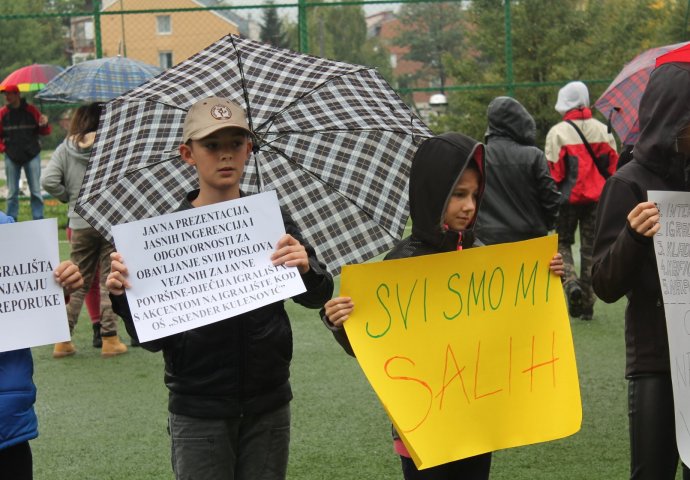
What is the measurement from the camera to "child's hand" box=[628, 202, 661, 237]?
348cm

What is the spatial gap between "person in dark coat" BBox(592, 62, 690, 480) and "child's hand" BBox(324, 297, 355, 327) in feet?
2.64

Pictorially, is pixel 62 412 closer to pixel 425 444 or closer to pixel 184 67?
pixel 184 67

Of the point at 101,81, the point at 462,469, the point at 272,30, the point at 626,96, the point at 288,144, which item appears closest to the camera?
the point at 462,469

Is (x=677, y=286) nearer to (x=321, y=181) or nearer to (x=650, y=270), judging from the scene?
(x=650, y=270)

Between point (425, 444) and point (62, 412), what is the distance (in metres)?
3.93

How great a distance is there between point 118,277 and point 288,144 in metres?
1.05

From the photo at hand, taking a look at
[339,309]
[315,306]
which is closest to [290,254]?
[339,309]

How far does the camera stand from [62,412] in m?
6.93

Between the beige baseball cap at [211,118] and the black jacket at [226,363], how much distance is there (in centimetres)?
50

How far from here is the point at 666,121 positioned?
3613 mm

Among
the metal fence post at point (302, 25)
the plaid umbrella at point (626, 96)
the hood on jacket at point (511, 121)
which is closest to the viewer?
the plaid umbrella at point (626, 96)

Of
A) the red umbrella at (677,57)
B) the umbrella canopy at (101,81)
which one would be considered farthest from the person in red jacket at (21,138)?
the red umbrella at (677,57)

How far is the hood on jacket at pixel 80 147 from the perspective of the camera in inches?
337

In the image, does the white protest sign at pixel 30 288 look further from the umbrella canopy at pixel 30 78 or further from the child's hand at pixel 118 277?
the umbrella canopy at pixel 30 78
